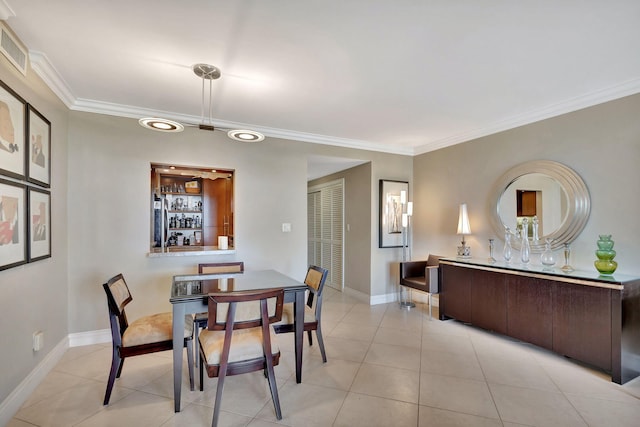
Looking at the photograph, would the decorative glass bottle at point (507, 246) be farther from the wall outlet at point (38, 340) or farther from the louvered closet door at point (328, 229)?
the wall outlet at point (38, 340)

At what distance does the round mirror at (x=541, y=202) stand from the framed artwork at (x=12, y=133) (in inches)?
174

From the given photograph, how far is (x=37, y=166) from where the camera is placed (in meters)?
2.35

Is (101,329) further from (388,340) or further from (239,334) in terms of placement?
(388,340)

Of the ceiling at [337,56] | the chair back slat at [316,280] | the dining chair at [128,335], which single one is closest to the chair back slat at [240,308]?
the dining chair at [128,335]

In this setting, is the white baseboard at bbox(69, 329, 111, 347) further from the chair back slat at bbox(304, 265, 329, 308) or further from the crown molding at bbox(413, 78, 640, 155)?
the crown molding at bbox(413, 78, 640, 155)

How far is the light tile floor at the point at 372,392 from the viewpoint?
1.94 metres

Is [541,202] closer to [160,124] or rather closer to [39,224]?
[160,124]

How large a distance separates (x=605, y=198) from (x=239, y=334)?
3338 millimetres

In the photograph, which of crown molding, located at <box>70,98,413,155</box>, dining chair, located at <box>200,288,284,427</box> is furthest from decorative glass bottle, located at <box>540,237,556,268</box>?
dining chair, located at <box>200,288,284,427</box>

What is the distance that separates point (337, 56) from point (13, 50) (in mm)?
2093

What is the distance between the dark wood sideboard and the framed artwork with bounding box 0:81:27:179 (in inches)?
162

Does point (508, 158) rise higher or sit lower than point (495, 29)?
lower

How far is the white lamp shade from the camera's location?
393cm

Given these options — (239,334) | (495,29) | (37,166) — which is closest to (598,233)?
(495,29)
